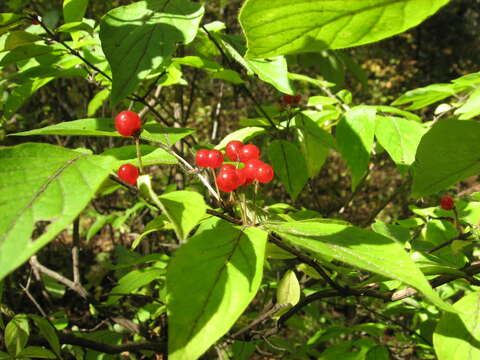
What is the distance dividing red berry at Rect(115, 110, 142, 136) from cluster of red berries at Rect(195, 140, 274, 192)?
0.18 m

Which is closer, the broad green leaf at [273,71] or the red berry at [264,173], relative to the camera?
the red berry at [264,173]

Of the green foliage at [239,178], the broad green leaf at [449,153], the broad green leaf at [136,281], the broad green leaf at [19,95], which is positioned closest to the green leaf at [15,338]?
the green foliage at [239,178]

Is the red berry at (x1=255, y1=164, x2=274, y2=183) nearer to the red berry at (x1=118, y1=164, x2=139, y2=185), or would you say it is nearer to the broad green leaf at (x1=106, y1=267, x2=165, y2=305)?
the red berry at (x1=118, y1=164, x2=139, y2=185)

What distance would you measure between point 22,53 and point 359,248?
1.18 meters

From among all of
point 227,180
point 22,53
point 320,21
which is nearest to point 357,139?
point 227,180

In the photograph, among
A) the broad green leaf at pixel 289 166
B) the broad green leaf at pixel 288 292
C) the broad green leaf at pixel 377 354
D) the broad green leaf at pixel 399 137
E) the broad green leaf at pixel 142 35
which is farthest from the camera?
the broad green leaf at pixel 377 354

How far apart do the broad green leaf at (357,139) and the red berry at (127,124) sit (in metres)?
0.78

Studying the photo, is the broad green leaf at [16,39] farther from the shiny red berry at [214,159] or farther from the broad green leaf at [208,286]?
the broad green leaf at [208,286]

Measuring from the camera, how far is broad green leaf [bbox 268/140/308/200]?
1476 millimetres

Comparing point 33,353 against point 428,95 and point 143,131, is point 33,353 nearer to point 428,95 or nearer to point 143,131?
point 143,131

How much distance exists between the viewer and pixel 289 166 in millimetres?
1493

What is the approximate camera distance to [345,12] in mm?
449

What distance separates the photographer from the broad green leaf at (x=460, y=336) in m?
0.83

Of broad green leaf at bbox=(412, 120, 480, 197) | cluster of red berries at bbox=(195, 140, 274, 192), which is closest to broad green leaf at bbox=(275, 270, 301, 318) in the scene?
cluster of red berries at bbox=(195, 140, 274, 192)
